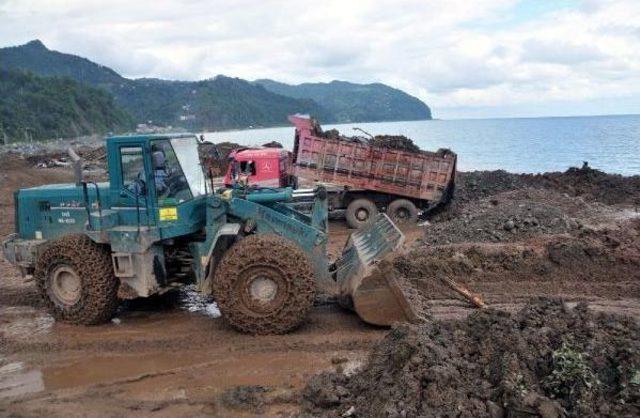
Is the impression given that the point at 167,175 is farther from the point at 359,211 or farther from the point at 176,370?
the point at 359,211

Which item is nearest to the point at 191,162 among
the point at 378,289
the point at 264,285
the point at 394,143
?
the point at 264,285

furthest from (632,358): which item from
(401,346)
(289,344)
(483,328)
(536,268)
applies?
(536,268)

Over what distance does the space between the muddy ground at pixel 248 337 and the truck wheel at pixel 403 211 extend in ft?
12.0

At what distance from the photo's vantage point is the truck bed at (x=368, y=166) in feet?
57.1

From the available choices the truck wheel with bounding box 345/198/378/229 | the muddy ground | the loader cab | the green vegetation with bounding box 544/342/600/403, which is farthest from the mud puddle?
the truck wheel with bounding box 345/198/378/229

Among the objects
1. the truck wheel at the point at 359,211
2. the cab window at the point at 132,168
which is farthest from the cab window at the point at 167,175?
the truck wheel at the point at 359,211

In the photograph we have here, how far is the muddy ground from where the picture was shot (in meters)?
6.46

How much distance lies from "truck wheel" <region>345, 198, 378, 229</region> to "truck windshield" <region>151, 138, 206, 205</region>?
30.6 ft

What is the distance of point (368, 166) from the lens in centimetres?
1744

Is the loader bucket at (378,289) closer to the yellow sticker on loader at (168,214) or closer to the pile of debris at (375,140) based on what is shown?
the yellow sticker on loader at (168,214)

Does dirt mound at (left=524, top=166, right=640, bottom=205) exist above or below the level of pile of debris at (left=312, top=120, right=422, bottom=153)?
below

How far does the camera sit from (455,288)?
31.1 feet

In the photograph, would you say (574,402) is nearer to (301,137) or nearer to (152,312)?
(152,312)

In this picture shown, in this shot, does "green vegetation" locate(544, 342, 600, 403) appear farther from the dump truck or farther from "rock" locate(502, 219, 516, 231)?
the dump truck
